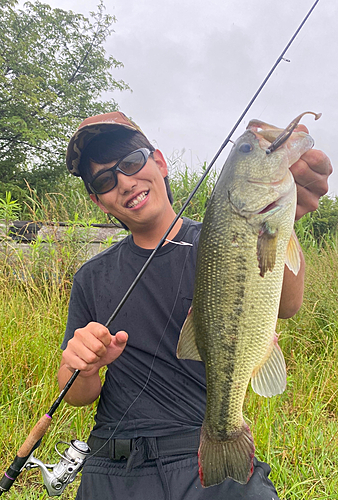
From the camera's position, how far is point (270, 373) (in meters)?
1.39

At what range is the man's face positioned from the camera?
2.03 metres

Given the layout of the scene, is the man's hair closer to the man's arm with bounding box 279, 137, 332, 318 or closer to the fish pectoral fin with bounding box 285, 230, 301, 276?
the man's arm with bounding box 279, 137, 332, 318

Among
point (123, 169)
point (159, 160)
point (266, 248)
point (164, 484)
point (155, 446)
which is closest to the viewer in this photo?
point (266, 248)

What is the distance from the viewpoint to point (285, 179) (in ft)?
4.40

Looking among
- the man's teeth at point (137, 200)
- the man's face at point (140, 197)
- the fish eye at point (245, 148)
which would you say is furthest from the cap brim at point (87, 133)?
the fish eye at point (245, 148)

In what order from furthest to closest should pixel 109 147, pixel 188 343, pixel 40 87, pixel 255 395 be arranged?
pixel 40 87 < pixel 255 395 < pixel 109 147 < pixel 188 343

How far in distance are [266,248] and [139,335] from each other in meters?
0.95

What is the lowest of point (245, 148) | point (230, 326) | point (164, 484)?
point (164, 484)

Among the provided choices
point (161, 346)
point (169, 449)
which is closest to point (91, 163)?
point (161, 346)

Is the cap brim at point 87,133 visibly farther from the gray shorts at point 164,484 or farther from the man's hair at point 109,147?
the gray shorts at point 164,484

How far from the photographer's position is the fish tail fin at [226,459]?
1.32m

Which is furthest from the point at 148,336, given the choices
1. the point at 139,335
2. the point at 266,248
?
the point at 266,248

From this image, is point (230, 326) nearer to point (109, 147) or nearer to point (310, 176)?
point (310, 176)

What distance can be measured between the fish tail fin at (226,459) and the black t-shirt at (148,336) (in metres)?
0.41
